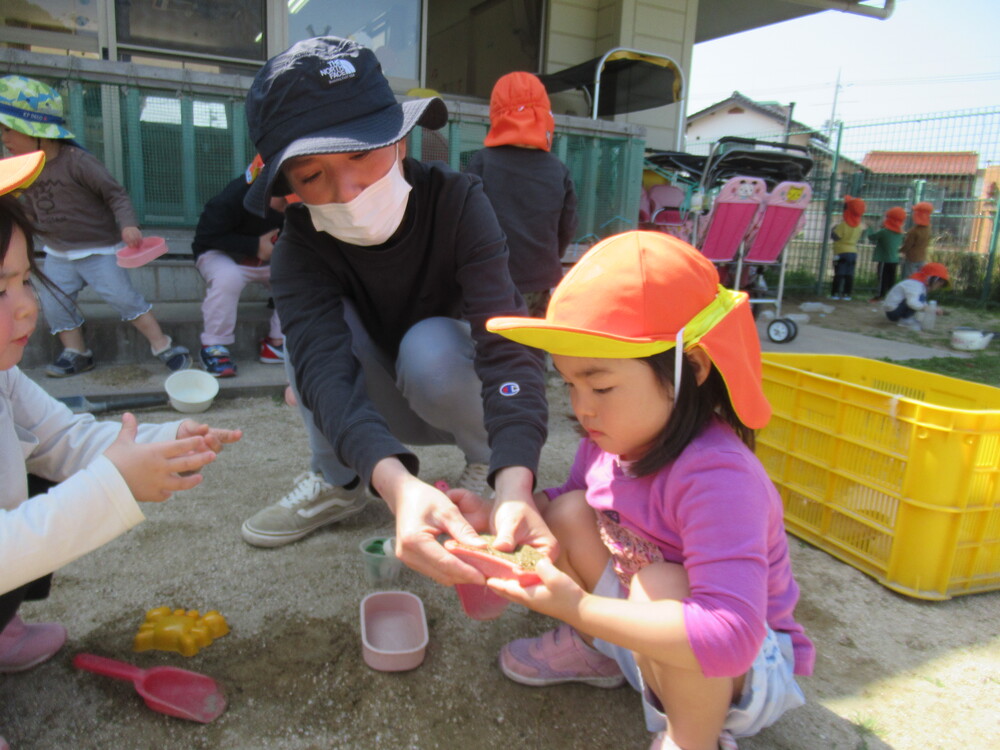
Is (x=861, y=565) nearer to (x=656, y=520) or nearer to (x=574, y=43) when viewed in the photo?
(x=656, y=520)

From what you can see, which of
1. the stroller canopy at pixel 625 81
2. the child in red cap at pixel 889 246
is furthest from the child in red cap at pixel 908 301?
the stroller canopy at pixel 625 81

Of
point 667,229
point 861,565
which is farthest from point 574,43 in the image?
point 861,565

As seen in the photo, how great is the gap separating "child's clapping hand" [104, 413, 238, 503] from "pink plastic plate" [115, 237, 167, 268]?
2.67m

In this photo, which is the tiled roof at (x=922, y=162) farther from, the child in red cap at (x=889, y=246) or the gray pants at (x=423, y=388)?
the gray pants at (x=423, y=388)

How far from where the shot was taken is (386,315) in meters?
2.07

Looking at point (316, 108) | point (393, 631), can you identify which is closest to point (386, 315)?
point (316, 108)

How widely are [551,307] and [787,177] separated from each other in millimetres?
5897

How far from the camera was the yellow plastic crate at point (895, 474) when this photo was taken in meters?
1.79

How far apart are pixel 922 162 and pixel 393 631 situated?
36.6 feet

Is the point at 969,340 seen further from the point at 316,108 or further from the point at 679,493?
the point at 316,108

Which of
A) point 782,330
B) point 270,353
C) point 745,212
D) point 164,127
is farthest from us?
point 782,330

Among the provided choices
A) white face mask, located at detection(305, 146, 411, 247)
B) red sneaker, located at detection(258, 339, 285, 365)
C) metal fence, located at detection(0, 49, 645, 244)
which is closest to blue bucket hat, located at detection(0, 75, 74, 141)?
metal fence, located at detection(0, 49, 645, 244)

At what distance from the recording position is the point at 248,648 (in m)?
1.58

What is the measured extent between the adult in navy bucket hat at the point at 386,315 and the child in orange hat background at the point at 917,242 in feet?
30.2
